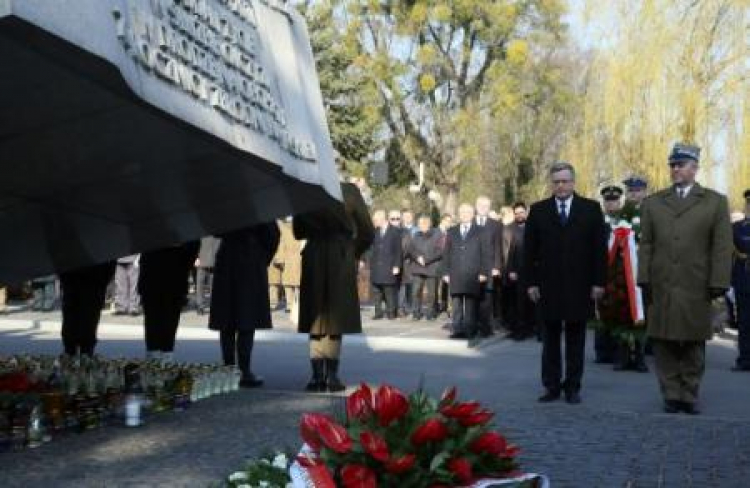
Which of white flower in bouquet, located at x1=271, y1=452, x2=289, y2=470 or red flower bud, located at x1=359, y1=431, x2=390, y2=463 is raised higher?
red flower bud, located at x1=359, y1=431, x2=390, y2=463

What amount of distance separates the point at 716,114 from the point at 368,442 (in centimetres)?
1941

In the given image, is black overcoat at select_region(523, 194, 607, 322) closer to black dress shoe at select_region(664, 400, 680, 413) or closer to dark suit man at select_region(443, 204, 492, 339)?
black dress shoe at select_region(664, 400, 680, 413)

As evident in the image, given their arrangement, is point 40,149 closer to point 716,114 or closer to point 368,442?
point 368,442

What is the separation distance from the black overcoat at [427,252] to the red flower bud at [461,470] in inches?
687

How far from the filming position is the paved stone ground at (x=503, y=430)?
21.0 ft

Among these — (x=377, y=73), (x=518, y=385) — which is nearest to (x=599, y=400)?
(x=518, y=385)

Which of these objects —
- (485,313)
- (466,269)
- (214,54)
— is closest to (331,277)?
(214,54)

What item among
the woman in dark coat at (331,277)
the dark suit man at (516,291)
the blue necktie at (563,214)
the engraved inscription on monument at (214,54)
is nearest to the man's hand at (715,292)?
the blue necktie at (563,214)

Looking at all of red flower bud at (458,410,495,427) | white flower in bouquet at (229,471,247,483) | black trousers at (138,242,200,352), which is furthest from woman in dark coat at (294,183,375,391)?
white flower in bouquet at (229,471,247,483)

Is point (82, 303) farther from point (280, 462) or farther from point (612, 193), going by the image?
point (612, 193)

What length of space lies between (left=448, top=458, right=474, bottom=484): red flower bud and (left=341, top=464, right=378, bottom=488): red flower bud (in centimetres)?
33

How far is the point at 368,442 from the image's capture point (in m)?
4.35

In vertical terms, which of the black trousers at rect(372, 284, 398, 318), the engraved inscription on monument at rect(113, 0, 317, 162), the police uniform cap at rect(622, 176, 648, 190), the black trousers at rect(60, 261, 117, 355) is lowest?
the black trousers at rect(60, 261, 117, 355)

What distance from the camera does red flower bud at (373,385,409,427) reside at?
180 inches
